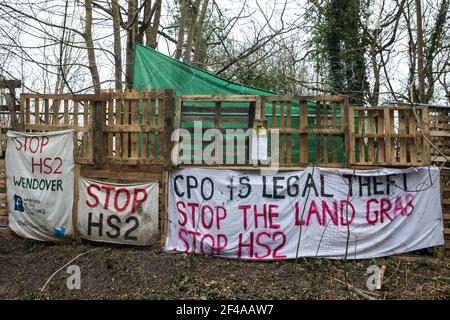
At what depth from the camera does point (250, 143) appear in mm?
5270

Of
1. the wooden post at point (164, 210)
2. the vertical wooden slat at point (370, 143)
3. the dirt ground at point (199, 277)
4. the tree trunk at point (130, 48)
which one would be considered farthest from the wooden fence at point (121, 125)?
the vertical wooden slat at point (370, 143)

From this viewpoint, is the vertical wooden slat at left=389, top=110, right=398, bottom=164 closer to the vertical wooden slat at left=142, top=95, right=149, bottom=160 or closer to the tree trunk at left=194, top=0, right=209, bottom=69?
the vertical wooden slat at left=142, top=95, right=149, bottom=160

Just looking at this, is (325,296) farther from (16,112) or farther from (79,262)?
(16,112)

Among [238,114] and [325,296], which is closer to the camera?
[325,296]

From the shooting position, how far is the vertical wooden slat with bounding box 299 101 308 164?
520 cm

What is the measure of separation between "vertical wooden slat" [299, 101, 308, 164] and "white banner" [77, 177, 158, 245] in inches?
90.0

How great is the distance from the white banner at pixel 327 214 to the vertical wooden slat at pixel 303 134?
0.85 ft

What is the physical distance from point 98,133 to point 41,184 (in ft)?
4.46

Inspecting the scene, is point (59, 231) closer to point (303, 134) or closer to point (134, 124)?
point (134, 124)

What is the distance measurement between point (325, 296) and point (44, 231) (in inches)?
178

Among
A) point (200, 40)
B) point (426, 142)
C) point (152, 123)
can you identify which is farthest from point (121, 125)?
point (200, 40)

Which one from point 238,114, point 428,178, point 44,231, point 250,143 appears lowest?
point 44,231

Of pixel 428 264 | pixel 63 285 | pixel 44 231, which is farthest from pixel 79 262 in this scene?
pixel 428 264
